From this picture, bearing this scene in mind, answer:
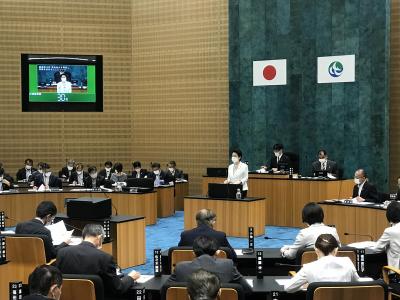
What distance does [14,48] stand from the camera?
17.8 m

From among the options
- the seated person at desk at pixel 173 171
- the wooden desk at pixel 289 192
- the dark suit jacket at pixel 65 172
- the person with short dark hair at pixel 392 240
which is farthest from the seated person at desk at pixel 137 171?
the person with short dark hair at pixel 392 240

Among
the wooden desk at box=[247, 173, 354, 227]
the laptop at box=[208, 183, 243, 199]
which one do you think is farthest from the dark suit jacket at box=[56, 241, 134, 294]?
the wooden desk at box=[247, 173, 354, 227]

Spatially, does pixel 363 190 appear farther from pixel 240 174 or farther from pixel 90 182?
pixel 90 182

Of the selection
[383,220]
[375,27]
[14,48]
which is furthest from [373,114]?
[14,48]

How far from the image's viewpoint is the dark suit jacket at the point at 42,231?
757cm

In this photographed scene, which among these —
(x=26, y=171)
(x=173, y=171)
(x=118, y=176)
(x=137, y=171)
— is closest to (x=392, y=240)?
(x=118, y=176)

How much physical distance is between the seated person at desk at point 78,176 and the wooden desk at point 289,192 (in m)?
4.01

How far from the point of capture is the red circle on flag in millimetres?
16672

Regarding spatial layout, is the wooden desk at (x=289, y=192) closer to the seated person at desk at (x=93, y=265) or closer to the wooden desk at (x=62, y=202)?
the wooden desk at (x=62, y=202)

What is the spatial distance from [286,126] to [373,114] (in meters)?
2.26

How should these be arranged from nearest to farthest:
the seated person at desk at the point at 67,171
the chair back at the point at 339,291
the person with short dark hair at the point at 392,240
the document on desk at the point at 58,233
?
the chair back at the point at 339,291 < the person with short dark hair at the point at 392,240 < the document on desk at the point at 58,233 < the seated person at desk at the point at 67,171

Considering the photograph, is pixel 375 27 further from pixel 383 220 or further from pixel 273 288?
pixel 273 288

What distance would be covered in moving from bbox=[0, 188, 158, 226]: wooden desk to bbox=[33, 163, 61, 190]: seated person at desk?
50 centimetres

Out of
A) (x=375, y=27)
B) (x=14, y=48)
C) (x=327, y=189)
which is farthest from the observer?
(x=14, y=48)
